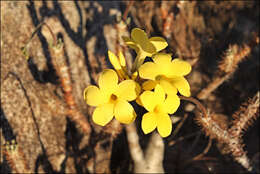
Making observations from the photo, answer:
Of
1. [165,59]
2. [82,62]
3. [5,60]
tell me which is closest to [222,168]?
[82,62]

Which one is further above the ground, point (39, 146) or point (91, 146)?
point (39, 146)

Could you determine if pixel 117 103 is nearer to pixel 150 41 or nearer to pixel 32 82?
pixel 150 41

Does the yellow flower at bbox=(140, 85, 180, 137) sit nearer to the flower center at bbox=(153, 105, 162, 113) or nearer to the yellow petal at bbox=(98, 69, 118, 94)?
the flower center at bbox=(153, 105, 162, 113)

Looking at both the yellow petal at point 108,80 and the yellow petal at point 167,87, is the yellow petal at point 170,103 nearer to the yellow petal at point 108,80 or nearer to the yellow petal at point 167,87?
the yellow petal at point 167,87

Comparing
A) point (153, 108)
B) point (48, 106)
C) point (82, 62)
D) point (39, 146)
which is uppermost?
point (153, 108)

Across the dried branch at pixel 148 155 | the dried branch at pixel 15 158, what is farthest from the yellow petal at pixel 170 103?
the dried branch at pixel 15 158

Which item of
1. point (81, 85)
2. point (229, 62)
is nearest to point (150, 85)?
point (229, 62)
